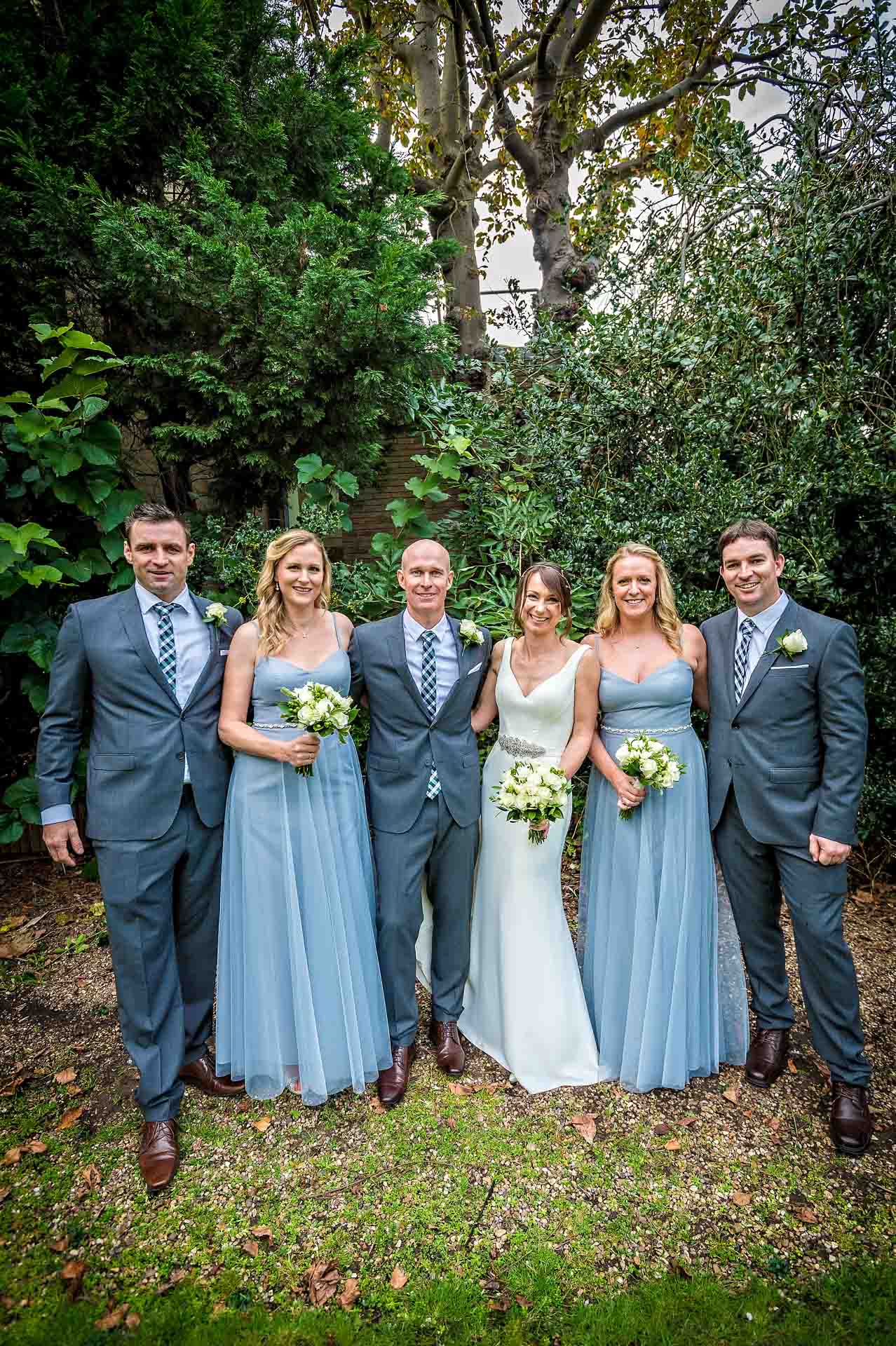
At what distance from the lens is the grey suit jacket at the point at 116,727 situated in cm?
295

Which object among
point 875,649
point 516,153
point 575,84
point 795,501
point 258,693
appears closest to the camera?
point 258,693

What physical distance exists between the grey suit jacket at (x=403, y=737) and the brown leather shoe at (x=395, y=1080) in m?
1.14

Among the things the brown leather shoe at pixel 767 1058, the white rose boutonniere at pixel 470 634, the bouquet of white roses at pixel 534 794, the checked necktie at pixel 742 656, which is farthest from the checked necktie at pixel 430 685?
the brown leather shoe at pixel 767 1058

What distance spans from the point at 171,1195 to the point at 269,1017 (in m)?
0.74

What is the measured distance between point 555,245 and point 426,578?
7.28m

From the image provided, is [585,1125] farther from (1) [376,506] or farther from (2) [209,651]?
(1) [376,506]

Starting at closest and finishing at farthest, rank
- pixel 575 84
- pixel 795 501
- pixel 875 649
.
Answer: pixel 795 501
pixel 875 649
pixel 575 84

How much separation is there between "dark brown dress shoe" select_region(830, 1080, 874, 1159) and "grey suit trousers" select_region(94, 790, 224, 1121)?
2873 millimetres

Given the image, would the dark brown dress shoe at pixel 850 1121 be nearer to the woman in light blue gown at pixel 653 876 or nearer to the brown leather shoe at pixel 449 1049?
the woman in light blue gown at pixel 653 876

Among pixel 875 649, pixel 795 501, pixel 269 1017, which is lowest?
pixel 269 1017

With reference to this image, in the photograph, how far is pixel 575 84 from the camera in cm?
820

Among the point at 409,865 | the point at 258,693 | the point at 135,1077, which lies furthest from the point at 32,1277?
the point at 258,693

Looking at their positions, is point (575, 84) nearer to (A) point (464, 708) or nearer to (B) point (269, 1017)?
(A) point (464, 708)

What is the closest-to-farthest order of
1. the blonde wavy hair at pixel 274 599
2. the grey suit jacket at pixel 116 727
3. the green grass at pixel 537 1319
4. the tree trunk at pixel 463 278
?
the green grass at pixel 537 1319
the grey suit jacket at pixel 116 727
the blonde wavy hair at pixel 274 599
the tree trunk at pixel 463 278
